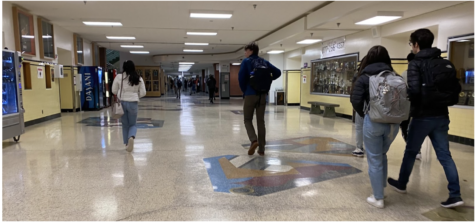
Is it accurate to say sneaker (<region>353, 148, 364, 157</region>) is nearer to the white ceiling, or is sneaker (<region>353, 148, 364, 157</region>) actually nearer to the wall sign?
the white ceiling

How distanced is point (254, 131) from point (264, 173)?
0.81 m

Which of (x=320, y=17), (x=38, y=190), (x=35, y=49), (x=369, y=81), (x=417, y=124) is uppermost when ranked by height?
(x=320, y=17)

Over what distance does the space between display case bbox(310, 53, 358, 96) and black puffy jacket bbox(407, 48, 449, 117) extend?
22.0 ft

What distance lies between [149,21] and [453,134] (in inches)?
322

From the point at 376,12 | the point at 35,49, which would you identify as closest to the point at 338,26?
the point at 376,12

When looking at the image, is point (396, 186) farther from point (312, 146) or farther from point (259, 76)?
point (312, 146)

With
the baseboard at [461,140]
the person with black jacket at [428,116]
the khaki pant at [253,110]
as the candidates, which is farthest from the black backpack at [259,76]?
the baseboard at [461,140]

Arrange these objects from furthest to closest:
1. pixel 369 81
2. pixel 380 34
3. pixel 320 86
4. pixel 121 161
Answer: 1. pixel 320 86
2. pixel 380 34
3. pixel 121 161
4. pixel 369 81

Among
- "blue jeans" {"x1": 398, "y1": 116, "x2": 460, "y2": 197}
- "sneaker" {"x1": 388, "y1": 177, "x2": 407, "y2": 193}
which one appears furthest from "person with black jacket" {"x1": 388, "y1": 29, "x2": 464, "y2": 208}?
"sneaker" {"x1": 388, "y1": 177, "x2": 407, "y2": 193}

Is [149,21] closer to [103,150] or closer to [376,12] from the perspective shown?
[103,150]

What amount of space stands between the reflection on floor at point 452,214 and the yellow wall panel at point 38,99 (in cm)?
849

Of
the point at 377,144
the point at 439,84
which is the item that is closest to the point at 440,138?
the point at 439,84

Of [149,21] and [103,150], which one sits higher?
[149,21]

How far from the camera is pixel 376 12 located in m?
6.29
